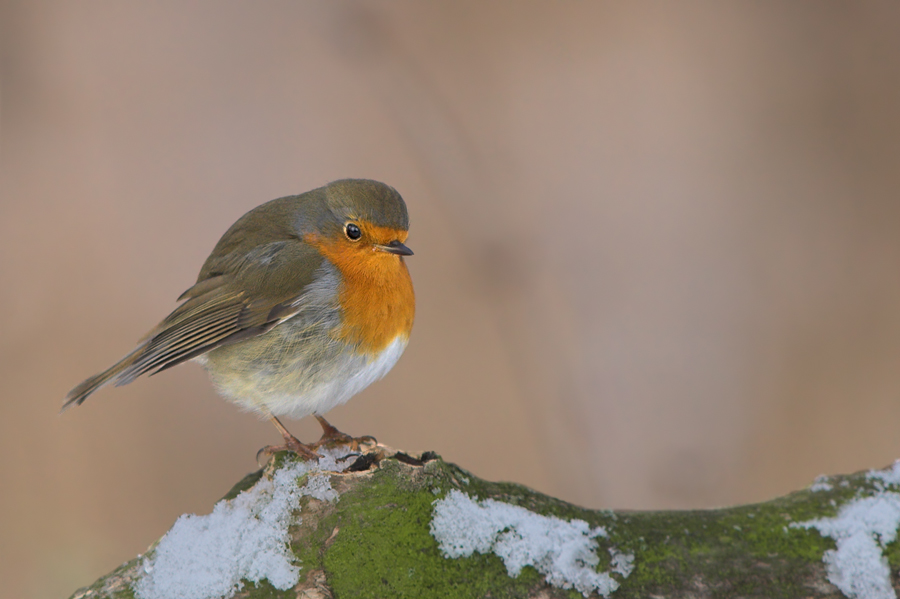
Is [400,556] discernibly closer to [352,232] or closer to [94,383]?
[352,232]

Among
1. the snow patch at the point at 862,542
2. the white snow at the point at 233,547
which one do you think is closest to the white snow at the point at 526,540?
the white snow at the point at 233,547

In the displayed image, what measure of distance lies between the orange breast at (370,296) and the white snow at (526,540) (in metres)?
0.80

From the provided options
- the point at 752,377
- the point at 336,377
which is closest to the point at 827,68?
the point at 752,377

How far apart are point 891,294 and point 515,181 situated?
2.00 metres

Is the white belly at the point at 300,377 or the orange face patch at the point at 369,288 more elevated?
the orange face patch at the point at 369,288

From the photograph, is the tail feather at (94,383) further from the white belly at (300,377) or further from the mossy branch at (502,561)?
the mossy branch at (502,561)

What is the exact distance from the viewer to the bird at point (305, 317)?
245cm

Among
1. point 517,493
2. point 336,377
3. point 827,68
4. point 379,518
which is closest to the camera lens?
point 379,518

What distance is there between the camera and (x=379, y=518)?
176cm

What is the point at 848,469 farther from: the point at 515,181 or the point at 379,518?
the point at 379,518

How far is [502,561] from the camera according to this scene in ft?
5.61

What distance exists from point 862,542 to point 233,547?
1547mm

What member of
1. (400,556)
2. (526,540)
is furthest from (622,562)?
(400,556)

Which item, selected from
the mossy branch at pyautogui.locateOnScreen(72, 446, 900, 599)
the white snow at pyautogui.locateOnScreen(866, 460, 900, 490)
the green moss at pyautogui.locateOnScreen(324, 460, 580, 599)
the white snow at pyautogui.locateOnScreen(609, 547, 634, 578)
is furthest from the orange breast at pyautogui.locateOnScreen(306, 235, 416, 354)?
the white snow at pyautogui.locateOnScreen(866, 460, 900, 490)
